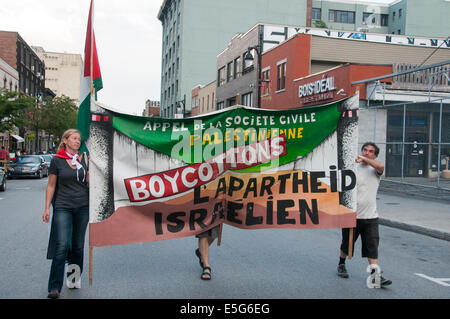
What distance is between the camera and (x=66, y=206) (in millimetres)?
5121

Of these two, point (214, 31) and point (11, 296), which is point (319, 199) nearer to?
point (11, 296)

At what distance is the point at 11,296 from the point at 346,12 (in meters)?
70.1

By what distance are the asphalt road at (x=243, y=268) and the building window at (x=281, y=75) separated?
2193 cm

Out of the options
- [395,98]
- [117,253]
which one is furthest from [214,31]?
[117,253]

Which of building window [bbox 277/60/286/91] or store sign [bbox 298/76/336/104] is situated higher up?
building window [bbox 277/60/286/91]

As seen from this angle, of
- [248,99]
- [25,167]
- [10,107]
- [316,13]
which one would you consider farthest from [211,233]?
[316,13]

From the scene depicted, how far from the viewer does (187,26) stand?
56.0m

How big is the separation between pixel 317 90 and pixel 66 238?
21.8 meters

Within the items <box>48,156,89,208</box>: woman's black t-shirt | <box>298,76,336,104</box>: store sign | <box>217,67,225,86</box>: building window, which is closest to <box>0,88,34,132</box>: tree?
<box>298,76,336,104</box>: store sign

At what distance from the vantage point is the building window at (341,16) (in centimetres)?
6731

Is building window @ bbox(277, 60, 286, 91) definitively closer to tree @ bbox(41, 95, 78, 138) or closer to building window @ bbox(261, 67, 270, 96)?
building window @ bbox(261, 67, 270, 96)

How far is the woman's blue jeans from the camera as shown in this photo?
5.00 m

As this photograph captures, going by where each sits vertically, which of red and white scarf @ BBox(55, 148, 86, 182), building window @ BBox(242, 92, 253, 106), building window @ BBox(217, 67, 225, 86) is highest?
building window @ BBox(217, 67, 225, 86)

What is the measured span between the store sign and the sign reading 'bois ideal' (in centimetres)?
1819
